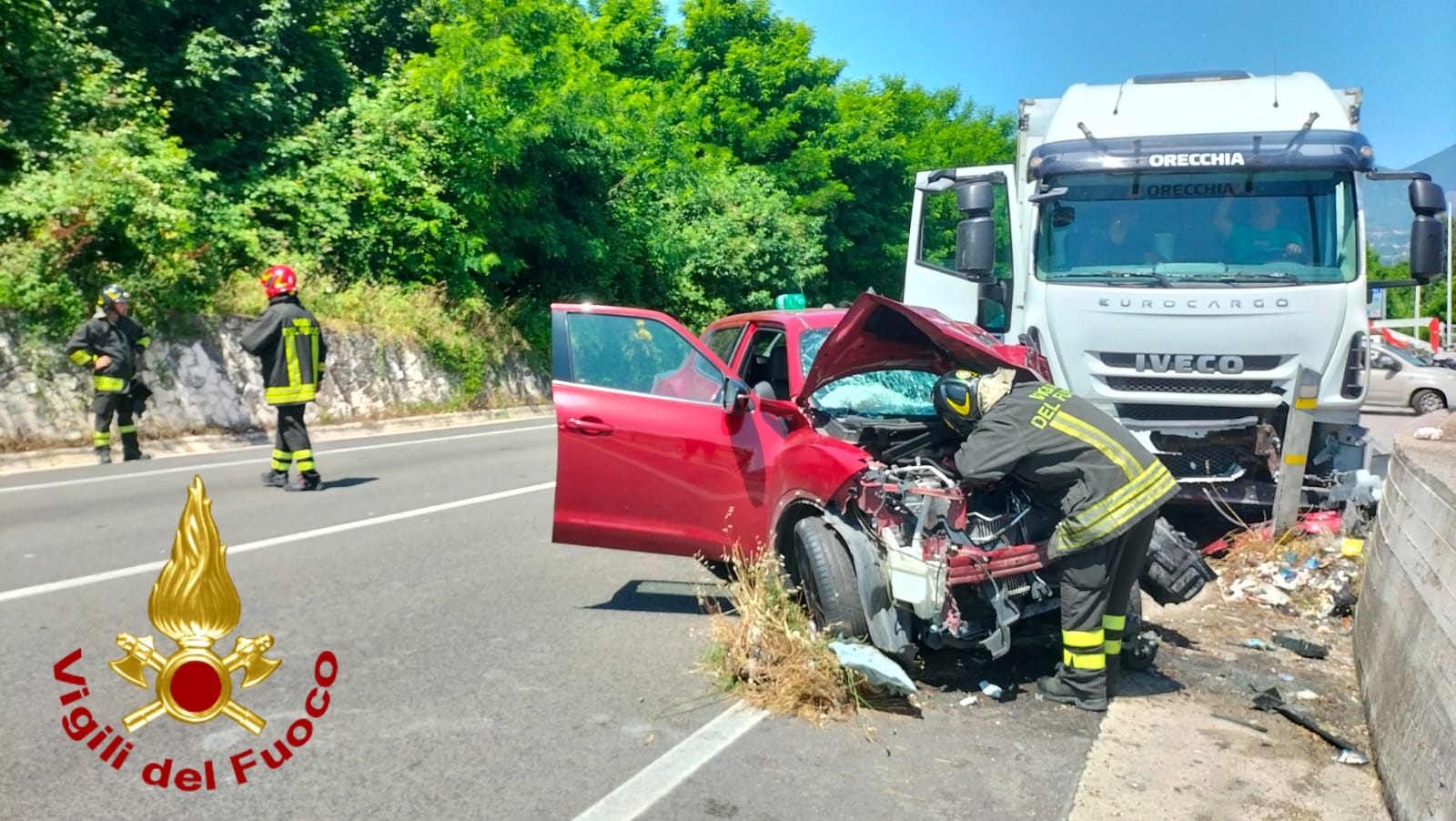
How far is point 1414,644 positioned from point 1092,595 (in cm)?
114

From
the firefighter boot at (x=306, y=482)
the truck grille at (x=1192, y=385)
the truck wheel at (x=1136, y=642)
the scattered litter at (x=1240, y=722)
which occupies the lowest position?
the firefighter boot at (x=306, y=482)

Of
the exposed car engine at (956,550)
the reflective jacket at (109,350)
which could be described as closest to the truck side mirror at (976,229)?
the exposed car engine at (956,550)

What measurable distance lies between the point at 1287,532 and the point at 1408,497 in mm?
2561

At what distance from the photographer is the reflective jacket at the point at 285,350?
30.8ft

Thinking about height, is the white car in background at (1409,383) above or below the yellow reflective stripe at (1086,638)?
below

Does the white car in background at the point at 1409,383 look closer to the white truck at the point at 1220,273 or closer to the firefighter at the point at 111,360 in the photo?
the white truck at the point at 1220,273

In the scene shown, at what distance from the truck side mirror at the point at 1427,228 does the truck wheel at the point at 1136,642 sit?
440 cm

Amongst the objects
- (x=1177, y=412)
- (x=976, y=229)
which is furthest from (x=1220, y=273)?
(x=976, y=229)

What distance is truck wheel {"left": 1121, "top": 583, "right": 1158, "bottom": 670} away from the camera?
488 cm

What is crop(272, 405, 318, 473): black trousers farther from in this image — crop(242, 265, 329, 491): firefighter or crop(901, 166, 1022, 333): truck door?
crop(901, 166, 1022, 333): truck door

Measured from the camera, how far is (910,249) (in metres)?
10.5

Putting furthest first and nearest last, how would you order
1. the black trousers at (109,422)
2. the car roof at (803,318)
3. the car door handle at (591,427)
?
the black trousers at (109,422) < the car roof at (803,318) < the car door handle at (591,427)

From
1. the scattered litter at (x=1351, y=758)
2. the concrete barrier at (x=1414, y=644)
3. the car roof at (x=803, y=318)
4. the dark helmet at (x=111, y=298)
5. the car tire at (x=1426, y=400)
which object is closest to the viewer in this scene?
the concrete barrier at (x=1414, y=644)

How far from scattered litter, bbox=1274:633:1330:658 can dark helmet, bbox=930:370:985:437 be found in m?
2.21
